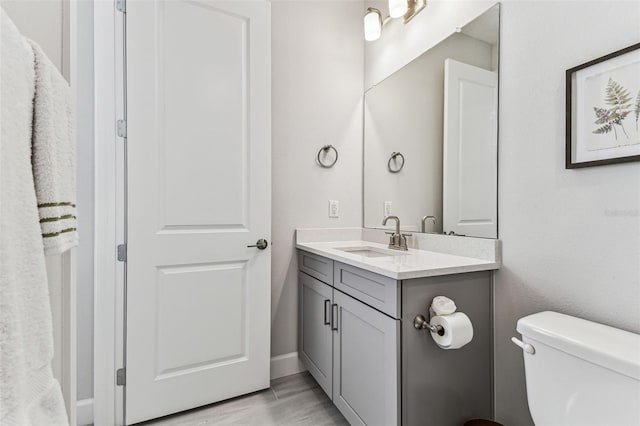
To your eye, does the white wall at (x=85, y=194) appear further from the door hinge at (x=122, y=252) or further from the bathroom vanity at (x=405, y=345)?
the bathroom vanity at (x=405, y=345)

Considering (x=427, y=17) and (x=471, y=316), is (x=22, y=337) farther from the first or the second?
(x=427, y=17)

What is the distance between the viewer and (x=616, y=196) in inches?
38.2

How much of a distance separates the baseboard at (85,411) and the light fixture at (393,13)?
8.45 ft

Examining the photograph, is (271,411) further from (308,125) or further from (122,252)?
(308,125)

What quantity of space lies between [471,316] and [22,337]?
1377 mm

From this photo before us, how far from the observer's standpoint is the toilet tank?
0.77 m

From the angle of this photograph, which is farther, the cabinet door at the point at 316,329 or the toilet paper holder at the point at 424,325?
the cabinet door at the point at 316,329

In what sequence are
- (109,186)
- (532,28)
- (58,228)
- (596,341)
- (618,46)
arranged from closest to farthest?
(58,228)
(596,341)
(618,46)
(532,28)
(109,186)

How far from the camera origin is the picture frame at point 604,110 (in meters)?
0.93

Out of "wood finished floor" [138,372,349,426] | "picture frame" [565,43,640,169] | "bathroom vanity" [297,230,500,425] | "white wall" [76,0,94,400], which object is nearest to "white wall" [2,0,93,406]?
"white wall" [76,0,94,400]

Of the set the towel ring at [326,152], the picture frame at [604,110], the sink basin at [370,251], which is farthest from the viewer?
the towel ring at [326,152]

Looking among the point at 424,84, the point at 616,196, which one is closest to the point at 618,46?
the point at 616,196

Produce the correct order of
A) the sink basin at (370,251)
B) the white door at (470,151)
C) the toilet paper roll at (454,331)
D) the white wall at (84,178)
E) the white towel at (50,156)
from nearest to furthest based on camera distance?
1. the white towel at (50,156)
2. the toilet paper roll at (454,331)
3. the white door at (470,151)
4. the white wall at (84,178)
5. the sink basin at (370,251)

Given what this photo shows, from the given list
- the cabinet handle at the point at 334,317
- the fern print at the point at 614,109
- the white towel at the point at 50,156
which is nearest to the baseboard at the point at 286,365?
the cabinet handle at the point at 334,317
